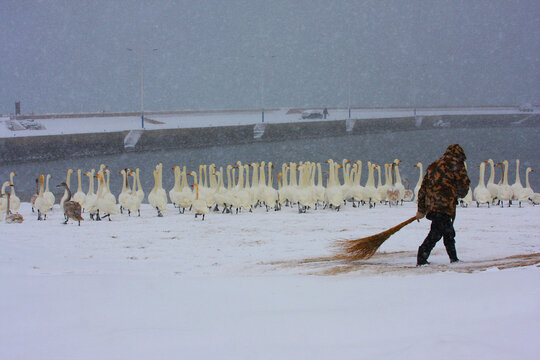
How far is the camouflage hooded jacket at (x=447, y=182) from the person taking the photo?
6898 millimetres

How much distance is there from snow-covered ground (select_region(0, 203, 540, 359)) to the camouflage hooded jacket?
0.71 metres

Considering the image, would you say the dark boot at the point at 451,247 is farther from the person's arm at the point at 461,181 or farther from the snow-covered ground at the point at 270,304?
the person's arm at the point at 461,181

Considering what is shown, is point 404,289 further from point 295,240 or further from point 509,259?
point 295,240

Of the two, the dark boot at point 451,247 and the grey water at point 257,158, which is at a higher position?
the grey water at point 257,158

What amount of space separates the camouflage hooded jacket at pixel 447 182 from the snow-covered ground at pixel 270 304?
0.71 metres

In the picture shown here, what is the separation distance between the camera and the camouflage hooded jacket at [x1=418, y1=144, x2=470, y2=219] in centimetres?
690

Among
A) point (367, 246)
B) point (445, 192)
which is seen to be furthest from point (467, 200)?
point (445, 192)

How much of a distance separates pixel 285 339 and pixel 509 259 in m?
4.46

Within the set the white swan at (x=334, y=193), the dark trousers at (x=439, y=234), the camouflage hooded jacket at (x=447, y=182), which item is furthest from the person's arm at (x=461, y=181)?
the white swan at (x=334, y=193)

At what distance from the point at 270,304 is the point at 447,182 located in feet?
10.3

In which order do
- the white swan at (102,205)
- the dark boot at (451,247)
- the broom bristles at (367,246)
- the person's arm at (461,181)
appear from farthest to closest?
the white swan at (102,205) → the broom bristles at (367,246) → the dark boot at (451,247) → the person's arm at (461,181)

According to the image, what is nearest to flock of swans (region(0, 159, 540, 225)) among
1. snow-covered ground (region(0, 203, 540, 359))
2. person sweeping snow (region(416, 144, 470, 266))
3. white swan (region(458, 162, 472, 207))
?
white swan (region(458, 162, 472, 207))

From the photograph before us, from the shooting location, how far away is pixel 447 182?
6.91 meters

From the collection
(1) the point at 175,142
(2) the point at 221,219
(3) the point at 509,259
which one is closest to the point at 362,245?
(3) the point at 509,259
